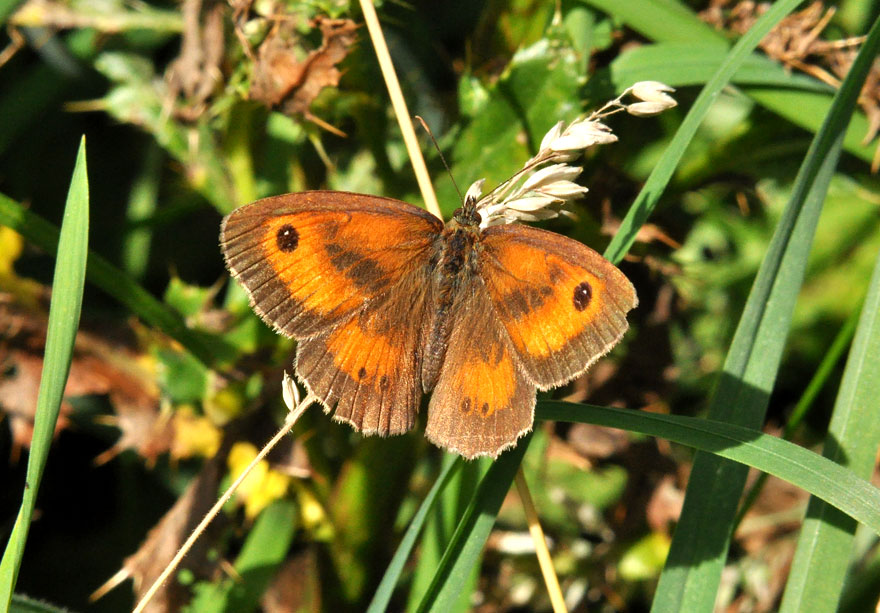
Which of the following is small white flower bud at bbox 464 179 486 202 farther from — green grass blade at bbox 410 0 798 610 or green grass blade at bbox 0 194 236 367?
green grass blade at bbox 0 194 236 367

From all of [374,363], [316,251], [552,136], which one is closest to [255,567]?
[374,363]

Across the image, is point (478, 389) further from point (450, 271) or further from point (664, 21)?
point (664, 21)

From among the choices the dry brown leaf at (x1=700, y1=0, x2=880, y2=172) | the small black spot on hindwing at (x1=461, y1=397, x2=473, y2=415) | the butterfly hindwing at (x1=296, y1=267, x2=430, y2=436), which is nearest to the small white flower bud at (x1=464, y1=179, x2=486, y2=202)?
the butterfly hindwing at (x1=296, y1=267, x2=430, y2=436)

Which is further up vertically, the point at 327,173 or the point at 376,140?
the point at 376,140

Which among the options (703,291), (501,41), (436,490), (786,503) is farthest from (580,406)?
(786,503)

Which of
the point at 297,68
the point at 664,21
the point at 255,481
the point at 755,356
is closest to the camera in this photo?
the point at 755,356

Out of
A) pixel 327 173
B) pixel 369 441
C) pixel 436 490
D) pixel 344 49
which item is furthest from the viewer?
pixel 327 173

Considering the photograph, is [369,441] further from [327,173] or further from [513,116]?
[513,116]
